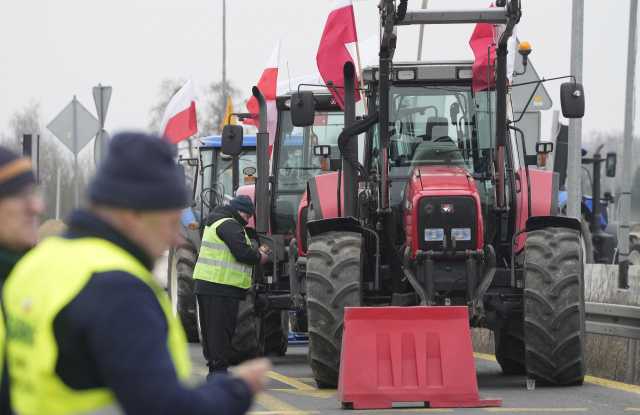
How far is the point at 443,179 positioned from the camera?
1312 cm

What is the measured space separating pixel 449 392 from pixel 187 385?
27.9 ft

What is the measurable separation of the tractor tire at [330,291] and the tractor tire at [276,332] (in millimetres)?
4238

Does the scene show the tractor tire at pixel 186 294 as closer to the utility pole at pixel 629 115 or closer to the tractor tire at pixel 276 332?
the tractor tire at pixel 276 332

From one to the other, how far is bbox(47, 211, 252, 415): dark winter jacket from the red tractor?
9.14 meters

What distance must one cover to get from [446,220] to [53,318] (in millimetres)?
9461

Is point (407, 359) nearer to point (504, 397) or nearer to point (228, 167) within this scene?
point (504, 397)

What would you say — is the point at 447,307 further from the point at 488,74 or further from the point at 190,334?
the point at 190,334

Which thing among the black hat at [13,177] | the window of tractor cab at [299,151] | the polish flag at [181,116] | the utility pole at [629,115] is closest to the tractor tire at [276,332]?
the window of tractor cab at [299,151]

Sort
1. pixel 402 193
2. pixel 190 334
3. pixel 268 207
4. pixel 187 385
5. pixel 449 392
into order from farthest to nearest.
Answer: pixel 190 334 < pixel 268 207 < pixel 402 193 < pixel 449 392 < pixel 187 385

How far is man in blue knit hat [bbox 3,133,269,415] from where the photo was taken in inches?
131

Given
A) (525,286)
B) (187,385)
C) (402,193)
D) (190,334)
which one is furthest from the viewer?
(190,334)

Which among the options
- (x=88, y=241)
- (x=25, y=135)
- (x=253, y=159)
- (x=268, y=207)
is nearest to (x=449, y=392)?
(x=268, y=207)

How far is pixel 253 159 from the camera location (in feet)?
70.9

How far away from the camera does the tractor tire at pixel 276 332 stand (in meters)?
17.3
